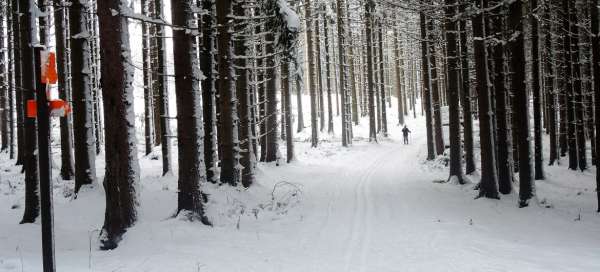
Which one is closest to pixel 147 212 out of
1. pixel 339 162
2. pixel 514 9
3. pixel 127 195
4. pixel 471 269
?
pixel 127 195

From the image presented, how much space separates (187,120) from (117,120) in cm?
171

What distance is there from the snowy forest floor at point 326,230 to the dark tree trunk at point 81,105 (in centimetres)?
52

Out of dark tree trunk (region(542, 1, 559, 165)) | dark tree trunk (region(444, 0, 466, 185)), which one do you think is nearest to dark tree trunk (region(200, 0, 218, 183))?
dark tree trunk (region(444, 0, 466, 185))

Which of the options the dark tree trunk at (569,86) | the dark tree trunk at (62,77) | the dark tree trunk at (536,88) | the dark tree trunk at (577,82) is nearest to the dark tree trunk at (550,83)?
the dark tree trunk at (569,86)

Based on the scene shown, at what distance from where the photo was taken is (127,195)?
25.2ft

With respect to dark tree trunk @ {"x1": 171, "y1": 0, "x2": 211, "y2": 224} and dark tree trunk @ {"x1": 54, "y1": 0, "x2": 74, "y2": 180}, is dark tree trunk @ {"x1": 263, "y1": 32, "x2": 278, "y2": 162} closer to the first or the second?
dark tree trunk @ {"x1": 54, "y1": 0, "x2": 74, "y2": 180}

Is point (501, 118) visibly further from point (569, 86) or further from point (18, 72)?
point (18, 72)

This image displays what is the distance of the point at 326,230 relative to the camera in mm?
9438

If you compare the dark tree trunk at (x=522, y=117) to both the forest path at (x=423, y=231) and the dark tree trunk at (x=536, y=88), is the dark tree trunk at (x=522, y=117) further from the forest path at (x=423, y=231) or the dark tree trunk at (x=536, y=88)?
the dark tree trunk at (x=536, y=88)

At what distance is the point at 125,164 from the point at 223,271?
8.77 feet

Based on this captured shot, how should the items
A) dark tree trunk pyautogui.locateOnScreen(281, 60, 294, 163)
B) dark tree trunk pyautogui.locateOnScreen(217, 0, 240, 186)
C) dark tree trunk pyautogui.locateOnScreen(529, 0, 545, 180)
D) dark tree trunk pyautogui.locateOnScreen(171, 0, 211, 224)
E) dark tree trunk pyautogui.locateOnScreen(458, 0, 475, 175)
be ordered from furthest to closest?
1. dark tree trunk pyautogui.locateOnScreen(281, 60, 294, 163)
2. dark tree trunk pyautogui.locateOnScreen(529, 0, 545, 180)
3. dark tree trunk pyautogui.locateOnScreen(458, 0, 475, 175)
4. dark tree trunk pyautogui.locateOnScreen(217, 0, 240, 186)
5. dark tree trunk pyautogui.locateOnScreen(171, 0, 211, 224)

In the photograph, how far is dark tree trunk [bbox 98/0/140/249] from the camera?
7406mm

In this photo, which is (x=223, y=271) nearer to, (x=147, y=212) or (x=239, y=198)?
(x=147, y=212)

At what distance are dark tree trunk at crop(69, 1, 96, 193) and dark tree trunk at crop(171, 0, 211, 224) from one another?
3765 mm
